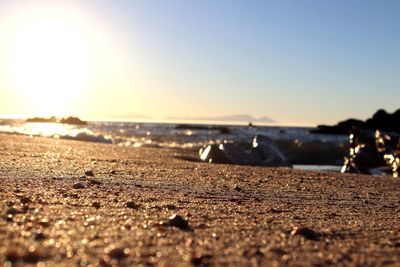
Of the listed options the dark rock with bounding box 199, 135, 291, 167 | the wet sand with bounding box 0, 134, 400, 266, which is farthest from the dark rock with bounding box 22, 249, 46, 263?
the dark rock with bounding box 199, 135, 291, 167

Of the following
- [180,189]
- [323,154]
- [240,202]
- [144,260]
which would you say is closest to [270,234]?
[144,260]

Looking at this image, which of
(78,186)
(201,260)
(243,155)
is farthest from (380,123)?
(201,260)

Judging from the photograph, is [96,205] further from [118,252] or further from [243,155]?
[243,155]

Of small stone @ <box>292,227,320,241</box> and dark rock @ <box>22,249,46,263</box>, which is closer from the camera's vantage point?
dark rock @ <box>22,249,46,263</box>

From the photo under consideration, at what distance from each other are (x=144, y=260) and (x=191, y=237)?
1.58 feet

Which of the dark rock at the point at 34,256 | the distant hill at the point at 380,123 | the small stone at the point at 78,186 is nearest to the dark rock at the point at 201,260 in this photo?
the dark rock at the point at 34,256

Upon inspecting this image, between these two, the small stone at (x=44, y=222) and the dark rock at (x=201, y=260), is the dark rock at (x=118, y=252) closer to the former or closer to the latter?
the dark rock at (x=201, y=260)

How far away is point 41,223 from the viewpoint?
2.36 meters

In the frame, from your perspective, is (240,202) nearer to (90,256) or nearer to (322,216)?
(322,216)

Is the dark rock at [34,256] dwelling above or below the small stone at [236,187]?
above

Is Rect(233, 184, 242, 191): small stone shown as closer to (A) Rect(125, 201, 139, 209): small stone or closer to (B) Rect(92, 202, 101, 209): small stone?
(A) Rect(125, 201, 139, 209): small stone

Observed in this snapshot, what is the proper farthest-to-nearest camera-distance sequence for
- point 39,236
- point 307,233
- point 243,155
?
point 243,155 < point 307,233 < point 39,236

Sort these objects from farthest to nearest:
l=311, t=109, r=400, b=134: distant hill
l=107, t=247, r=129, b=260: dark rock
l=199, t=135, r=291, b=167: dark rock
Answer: l=311, t=109, r=400, b=134: distant hill
l=199, t=135, r=291, b=167: dark rock
l=107, t=247, r=129, b=260: dark rock

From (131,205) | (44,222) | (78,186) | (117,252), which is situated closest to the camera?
(117,252)
